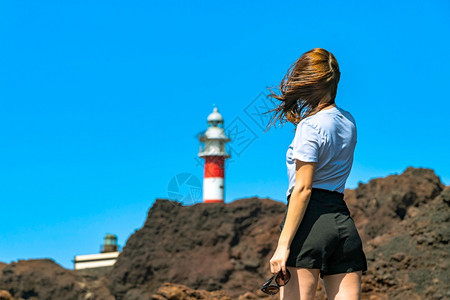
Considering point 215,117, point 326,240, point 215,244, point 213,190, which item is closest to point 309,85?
point 326,240

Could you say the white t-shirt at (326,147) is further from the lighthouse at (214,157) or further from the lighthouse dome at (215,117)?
the lighthouse dome at (215,117)

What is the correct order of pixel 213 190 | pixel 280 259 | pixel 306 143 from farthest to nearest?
1. pixel 213 190
2. pixel 306 143
3. pixel 280 259

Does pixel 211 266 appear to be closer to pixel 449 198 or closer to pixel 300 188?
pixel 449 198

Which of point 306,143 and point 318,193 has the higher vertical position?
point 306,143

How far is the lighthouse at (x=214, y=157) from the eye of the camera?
5653 centimetres

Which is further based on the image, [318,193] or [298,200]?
[318,193]

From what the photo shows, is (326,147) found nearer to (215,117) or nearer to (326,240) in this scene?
(326,240)

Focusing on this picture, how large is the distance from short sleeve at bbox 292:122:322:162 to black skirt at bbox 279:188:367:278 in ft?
0.59

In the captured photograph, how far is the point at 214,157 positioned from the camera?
59.7 m

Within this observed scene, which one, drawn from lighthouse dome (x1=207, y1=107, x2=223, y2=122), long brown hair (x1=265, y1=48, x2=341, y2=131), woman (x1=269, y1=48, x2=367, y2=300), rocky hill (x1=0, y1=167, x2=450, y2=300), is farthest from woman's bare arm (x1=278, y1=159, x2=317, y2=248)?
lighthouse dome (x1=207, y1=107, x2=223, y2=122)

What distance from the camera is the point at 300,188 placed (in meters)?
2.93

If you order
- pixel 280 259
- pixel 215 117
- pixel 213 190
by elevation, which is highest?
pixel 215 117

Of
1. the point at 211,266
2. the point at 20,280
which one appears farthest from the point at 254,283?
the point at 20,280

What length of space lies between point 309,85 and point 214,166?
2224 inches
